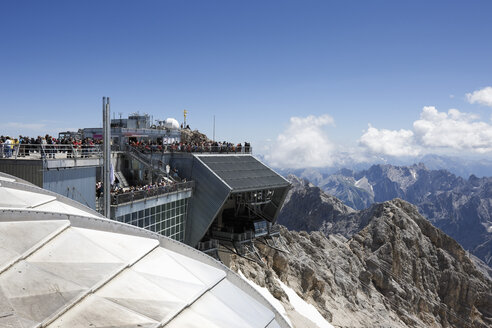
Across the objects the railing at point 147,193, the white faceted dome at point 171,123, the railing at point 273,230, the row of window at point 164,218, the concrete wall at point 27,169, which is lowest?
the railing at point 273,230

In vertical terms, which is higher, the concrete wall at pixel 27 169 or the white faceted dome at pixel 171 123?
the white faceted dome at pixel 171 123

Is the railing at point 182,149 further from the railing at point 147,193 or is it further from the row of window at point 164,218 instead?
the row of window at point 164,218

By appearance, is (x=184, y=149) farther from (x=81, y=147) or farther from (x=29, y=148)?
(x=29, y=148)

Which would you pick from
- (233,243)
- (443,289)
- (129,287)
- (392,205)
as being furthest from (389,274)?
(129,287)

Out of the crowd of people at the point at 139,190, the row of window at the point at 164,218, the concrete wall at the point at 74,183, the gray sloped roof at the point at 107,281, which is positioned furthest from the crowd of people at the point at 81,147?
the gray sloped roof at the point at 107,281

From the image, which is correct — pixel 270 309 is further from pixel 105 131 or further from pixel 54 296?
pixel 105 131

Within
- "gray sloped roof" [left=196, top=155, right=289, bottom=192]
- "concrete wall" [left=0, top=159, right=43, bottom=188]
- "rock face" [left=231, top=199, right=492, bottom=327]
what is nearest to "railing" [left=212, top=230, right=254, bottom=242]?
"gray sloped roof" [left=196, top=155, right=289, bottom=192]

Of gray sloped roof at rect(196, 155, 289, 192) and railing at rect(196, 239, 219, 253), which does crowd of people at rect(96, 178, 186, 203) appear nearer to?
gray sloped roof at rect(196, 155, 289, 192)
